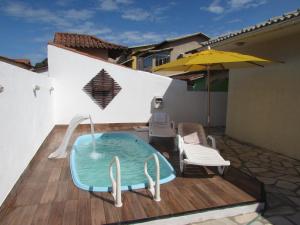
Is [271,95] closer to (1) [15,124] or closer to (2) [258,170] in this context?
(2) [258,170]

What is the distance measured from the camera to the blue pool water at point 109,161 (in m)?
5.26

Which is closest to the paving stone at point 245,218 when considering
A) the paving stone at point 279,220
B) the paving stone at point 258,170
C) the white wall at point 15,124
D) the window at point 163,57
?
the paving stone at point 279,220

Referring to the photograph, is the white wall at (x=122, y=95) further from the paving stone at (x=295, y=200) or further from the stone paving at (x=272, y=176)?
the paving stone at (x=295, y=200)

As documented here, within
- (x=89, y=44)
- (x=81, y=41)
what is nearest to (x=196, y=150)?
(x=89, y=44)

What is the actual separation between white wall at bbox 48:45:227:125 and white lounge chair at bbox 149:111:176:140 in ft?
8.79

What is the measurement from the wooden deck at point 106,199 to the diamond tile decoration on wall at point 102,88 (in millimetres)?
6509

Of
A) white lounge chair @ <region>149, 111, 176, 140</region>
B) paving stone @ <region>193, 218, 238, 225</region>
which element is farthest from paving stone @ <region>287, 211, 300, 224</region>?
white lounge chair @ <region>149, 111, 176, 140</region>

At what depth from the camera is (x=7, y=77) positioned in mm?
4199

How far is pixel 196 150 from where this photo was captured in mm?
5992

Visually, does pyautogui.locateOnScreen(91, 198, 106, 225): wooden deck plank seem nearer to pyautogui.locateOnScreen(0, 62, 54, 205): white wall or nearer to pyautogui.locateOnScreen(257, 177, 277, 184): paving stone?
pyautogui.locateOnScreen(0, 62, 54, 205): white wall

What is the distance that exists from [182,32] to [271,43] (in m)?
20.3

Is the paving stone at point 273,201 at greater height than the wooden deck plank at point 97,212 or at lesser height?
lesser

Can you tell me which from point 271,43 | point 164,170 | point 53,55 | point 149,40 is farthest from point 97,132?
point 149,40

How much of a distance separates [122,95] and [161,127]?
3.58 m
